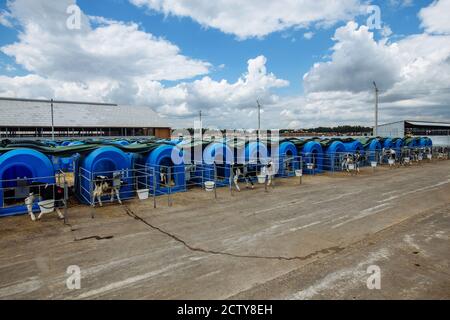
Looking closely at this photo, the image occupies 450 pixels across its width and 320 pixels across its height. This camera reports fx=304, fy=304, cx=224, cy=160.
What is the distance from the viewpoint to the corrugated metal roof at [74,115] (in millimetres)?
45091

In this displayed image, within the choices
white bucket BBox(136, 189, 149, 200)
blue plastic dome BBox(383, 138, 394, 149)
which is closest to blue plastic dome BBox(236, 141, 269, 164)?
white bucket BBox(136, 189, 149, 200)

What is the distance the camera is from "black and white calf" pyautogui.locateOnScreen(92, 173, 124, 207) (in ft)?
38.6

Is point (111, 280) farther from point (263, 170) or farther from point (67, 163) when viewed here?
point (67, 163)

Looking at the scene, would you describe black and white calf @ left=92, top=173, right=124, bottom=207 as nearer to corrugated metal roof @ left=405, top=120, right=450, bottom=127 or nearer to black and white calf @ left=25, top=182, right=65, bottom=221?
black and white calf @ left=25, top=182, right=65, bottom=221

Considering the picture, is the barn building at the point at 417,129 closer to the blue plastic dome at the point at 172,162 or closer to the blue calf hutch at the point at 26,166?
the blue plastic dome at the point at 172,162

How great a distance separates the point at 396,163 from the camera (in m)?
29.1

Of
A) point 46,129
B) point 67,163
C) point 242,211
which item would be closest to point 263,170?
point 242,211

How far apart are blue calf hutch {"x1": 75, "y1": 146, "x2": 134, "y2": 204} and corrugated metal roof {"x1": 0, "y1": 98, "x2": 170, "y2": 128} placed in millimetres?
37469

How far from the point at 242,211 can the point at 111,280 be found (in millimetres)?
6036

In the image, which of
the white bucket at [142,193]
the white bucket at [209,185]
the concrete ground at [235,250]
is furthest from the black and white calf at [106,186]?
the white bucket at [209,185]

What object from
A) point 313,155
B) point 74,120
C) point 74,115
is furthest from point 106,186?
point 74,115

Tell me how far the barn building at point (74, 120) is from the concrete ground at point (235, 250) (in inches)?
1450

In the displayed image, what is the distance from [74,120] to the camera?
48.2 meters
